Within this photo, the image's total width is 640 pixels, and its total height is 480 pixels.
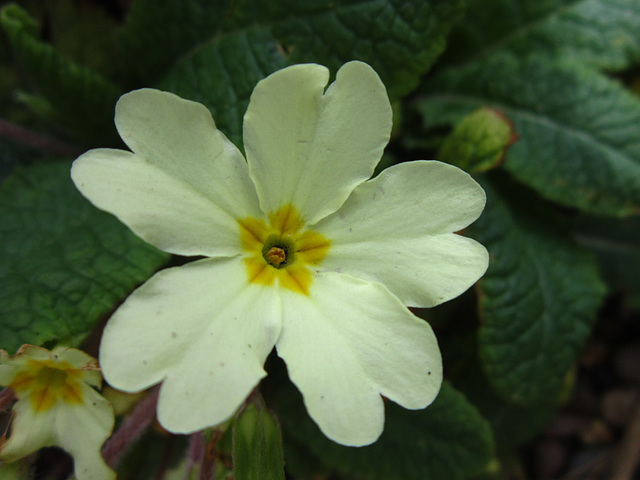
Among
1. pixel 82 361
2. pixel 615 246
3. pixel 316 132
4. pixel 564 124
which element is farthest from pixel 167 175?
pixel 615 246

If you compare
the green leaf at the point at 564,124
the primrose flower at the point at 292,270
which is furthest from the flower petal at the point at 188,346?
the green leaf at the point at 564,124

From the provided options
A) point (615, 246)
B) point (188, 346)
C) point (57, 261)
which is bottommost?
point (615, 246)

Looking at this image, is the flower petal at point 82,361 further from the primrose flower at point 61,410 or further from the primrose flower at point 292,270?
the primrose flower at point 292,270

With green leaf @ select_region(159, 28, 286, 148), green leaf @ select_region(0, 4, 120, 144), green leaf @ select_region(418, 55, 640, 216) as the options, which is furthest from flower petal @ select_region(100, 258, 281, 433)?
green leaf @ select_region(418, 55, 640, 216)

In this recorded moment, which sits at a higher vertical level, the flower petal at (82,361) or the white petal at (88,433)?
the flower petal at (82,361)

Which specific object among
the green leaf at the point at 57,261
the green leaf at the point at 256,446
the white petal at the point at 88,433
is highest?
the green leaf at the point at 57,261

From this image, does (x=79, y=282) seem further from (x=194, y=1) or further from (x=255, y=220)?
(x=194, y=1)

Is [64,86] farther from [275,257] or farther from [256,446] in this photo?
[256,446]

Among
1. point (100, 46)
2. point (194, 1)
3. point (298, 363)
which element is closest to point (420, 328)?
point (298, 363)
